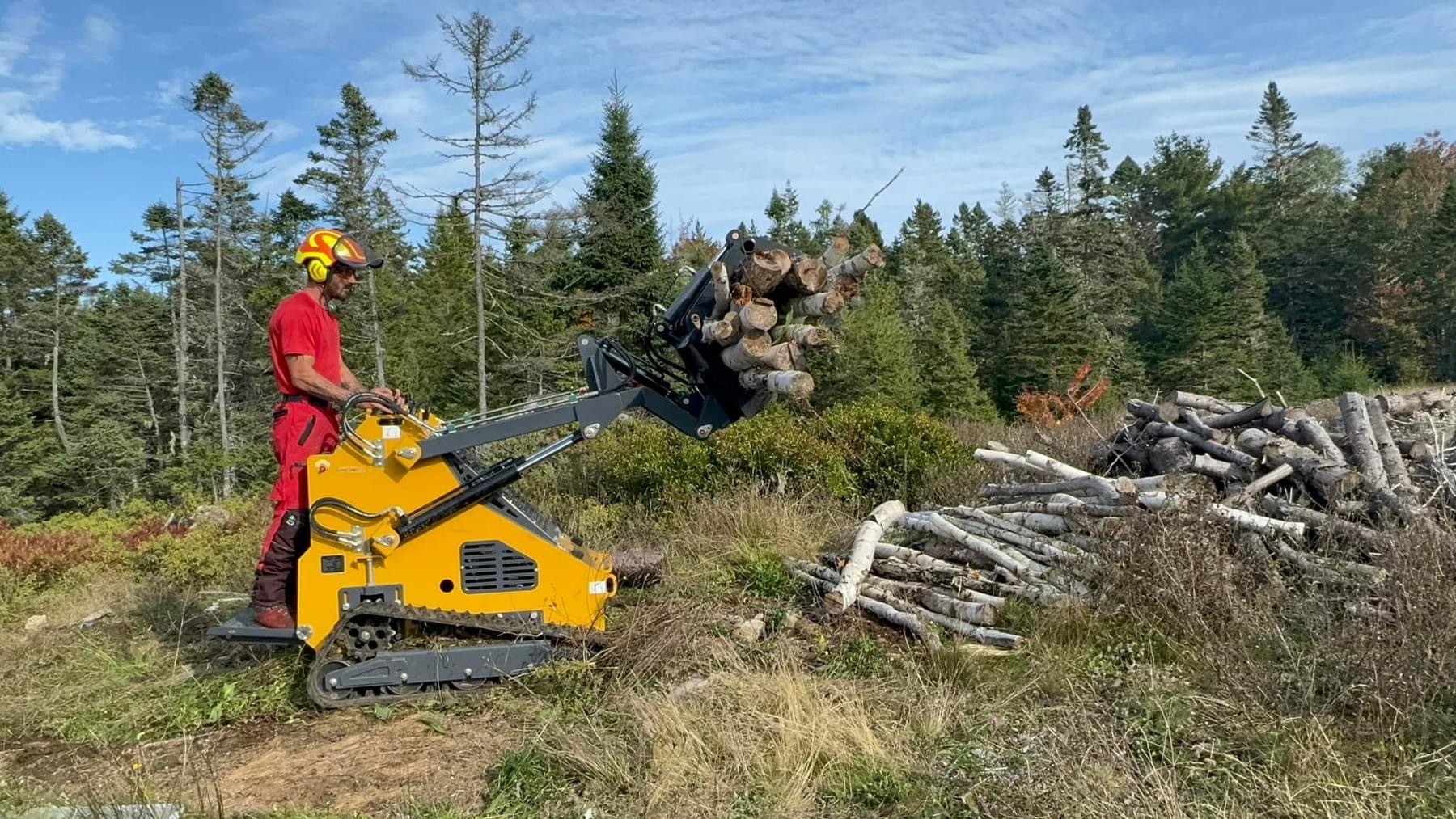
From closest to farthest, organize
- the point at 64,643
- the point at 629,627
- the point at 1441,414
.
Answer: the point at 629,627
the point at 64,643
the point at 1441,414

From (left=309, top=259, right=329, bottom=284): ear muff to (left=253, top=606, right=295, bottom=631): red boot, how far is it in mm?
1772

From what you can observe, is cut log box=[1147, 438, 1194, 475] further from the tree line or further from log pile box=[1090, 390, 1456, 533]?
the tree line

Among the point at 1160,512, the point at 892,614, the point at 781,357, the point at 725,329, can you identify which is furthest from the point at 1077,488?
the point at 725,329

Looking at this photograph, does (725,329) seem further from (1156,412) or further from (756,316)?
(1156,412)

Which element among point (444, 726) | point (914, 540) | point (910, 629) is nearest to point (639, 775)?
point (444, 726)

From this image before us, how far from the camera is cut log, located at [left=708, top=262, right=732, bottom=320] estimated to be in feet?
14.9

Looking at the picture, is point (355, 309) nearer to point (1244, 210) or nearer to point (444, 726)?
point (444, 726)

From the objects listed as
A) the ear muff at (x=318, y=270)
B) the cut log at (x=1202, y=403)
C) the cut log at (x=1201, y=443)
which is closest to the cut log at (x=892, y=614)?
the cut log at (x=1201, y=443)

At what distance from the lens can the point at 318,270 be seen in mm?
4891

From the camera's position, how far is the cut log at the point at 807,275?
183 inches

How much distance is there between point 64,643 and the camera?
6348 mm

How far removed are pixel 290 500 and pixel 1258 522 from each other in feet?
18.6

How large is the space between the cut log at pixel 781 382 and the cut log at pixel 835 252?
2.07 ft

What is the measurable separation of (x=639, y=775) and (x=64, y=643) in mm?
5078
